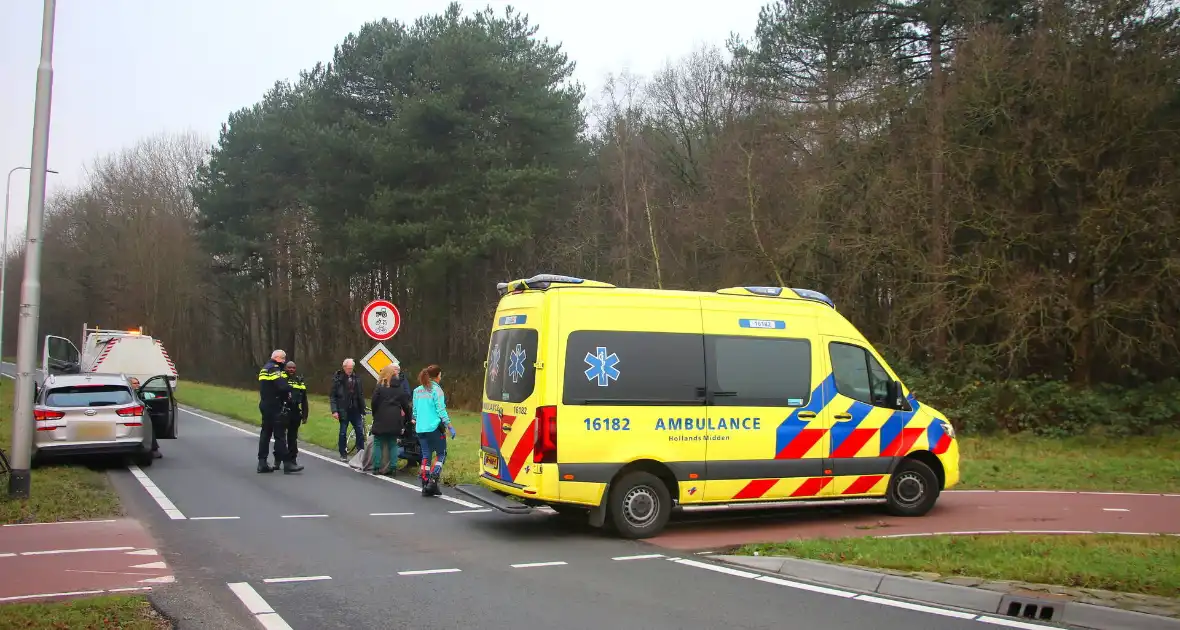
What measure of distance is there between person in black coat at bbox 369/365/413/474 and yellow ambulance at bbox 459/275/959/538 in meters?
4.02

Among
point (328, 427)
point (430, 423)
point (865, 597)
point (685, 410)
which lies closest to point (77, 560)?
point (430, 423)

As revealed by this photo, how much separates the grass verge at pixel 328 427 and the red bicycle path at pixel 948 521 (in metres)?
4.69

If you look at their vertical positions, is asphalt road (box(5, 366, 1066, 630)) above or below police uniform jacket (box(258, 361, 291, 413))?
below

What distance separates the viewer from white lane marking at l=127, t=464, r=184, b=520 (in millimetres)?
11602

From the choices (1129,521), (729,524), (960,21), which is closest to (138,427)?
(729,524)

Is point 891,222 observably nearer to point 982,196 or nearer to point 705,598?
point 982,196

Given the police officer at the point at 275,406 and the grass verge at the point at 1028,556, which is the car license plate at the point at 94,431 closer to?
the police officer at the point at 275,406

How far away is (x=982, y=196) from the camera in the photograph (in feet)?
76.4

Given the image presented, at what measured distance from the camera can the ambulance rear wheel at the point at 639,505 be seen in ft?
33.3

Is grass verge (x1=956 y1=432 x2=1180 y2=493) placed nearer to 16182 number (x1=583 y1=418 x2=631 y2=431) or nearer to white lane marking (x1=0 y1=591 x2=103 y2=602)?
16182 number (x1=583 y1=418 x2=631 y2=431)

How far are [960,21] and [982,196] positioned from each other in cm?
509

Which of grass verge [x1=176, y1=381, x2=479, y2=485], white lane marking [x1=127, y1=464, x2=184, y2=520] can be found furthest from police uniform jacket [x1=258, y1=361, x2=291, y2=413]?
grass verge [x1=176, y1=381, x2=479, y2=485]

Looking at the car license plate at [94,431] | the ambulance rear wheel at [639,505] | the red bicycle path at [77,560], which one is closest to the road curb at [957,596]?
the ambulance rear wheel at [639,505]

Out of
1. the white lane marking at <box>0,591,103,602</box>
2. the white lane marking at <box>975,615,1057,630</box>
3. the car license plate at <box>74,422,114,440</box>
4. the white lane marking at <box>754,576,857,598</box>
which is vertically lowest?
the white lane marking at <box>0,591,103,602</box>
